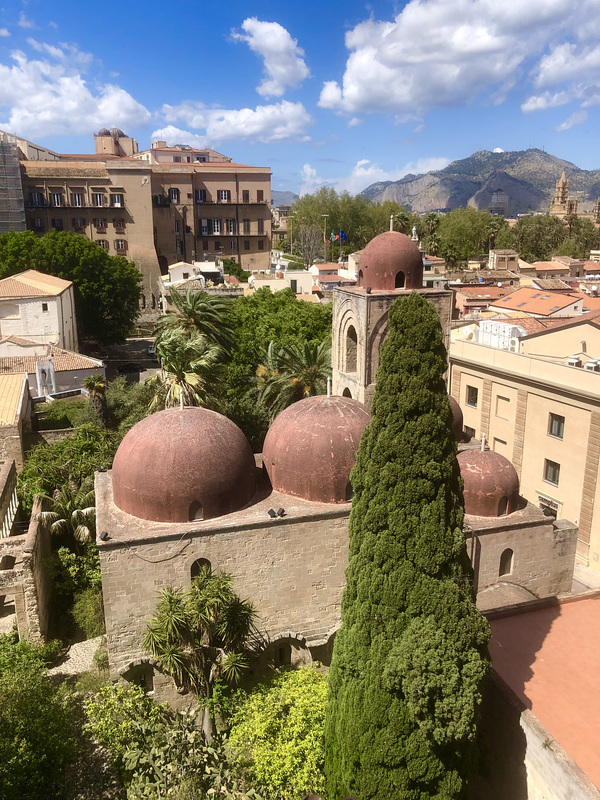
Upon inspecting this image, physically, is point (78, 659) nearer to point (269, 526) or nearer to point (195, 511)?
point (195, 511)

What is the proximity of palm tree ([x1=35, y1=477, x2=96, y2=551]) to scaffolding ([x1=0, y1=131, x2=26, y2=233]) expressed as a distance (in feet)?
150

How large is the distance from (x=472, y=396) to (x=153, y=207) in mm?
52454

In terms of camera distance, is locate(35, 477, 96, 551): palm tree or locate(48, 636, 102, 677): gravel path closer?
locate(48, 636, 102, 677): gravel path

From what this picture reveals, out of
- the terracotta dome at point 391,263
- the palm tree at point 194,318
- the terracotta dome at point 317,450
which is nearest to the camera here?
the terracotta dome at point 317,450

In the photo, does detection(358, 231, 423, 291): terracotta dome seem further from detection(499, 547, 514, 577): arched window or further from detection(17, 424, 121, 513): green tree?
detection(17, 424, 121, 513): green tree

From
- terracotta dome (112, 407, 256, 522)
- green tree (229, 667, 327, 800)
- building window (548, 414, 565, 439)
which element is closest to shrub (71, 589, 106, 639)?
terracotta dome (112, 407, 256, 522)

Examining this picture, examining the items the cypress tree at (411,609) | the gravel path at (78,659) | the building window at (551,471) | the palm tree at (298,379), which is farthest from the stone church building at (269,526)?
the palm tree at (298,379)

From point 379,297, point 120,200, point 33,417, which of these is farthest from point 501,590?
point 120,200

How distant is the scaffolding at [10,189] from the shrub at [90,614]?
4975 centimetres

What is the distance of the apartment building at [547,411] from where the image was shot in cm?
2208

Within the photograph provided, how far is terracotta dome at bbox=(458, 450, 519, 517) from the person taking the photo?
17.0 meters

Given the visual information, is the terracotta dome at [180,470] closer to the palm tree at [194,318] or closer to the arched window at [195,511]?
the arched window at [195,511]

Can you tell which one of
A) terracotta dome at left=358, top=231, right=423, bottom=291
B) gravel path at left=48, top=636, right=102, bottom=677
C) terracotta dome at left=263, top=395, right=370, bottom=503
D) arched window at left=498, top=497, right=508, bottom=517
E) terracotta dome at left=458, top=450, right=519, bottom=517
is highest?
terracotta dome at left=358, top=231, right=423, bottom=291

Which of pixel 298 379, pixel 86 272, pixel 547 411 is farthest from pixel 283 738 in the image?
pixel 86 272
